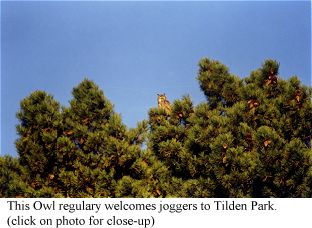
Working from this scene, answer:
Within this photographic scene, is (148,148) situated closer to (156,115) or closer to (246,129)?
(156,115)

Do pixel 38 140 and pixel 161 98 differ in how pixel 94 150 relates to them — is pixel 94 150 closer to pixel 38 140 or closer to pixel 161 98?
pixel 38 140

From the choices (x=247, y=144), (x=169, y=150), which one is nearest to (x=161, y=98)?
(x=169, y=150)

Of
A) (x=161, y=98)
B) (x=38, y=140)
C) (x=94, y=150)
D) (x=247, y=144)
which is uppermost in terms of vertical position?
(x=161, y=98)

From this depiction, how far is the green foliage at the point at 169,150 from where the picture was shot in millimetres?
6258

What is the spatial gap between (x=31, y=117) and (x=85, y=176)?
1.48m

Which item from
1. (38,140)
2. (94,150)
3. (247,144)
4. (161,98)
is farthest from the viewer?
(161,98)

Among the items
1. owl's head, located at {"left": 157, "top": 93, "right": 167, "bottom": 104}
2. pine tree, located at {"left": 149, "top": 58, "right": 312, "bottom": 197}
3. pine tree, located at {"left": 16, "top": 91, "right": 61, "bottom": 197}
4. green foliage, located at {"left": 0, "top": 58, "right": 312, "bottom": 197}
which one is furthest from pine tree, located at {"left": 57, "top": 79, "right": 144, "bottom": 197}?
owl's head, located at {"left": 157, "top": 93, "right": 167, "bottom": 104}

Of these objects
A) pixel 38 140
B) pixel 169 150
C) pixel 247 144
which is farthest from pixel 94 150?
pixel 247 144

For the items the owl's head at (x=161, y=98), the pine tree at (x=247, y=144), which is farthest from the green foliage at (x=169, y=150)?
the owl's head at (x=161, y=98)

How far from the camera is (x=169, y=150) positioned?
7.21m

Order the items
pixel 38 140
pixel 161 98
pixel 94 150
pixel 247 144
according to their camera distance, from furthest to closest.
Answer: pixel 161 98, pixel 94 150, pixel 38 140, pixel 247 144

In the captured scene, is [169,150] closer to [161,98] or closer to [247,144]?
[247,144]

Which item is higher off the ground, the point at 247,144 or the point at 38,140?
the point at 38,140

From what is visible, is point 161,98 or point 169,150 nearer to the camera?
point 169,150
